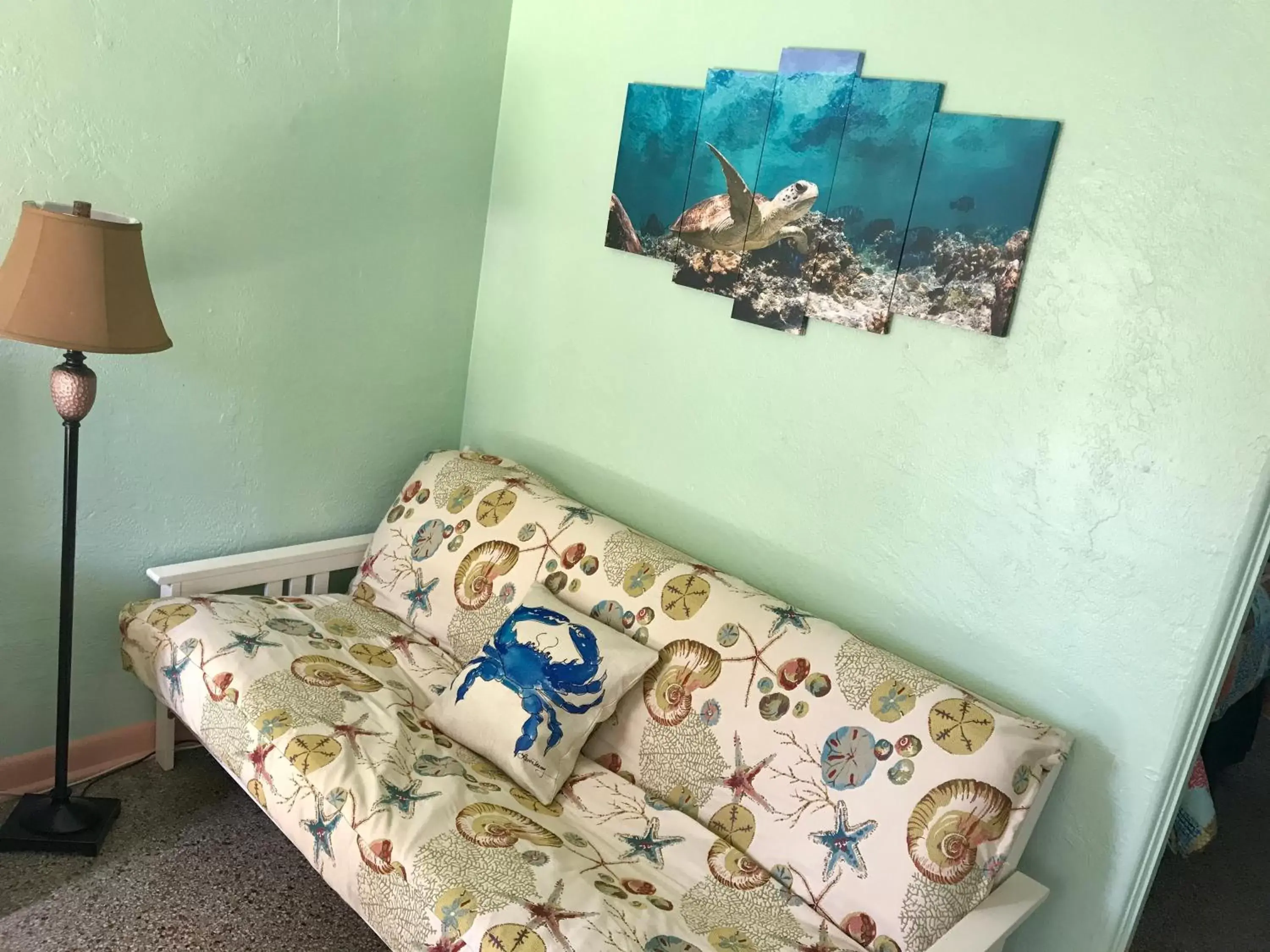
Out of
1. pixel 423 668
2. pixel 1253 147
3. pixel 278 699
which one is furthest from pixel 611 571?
pixel 1253 147

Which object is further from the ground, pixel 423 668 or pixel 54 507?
pixel 54 507

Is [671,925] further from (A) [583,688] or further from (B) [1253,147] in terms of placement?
(B) [1253,147]

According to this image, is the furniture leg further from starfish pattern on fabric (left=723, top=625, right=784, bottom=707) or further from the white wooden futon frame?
starfish pattern on fabric (left=723, top=625, right=784, bottom=707)

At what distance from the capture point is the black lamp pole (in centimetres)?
176

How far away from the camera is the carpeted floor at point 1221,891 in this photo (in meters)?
2.36

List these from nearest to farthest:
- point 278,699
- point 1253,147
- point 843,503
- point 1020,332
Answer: point 1253,147 → point 1020,332 → point 278,699 → point 843,503

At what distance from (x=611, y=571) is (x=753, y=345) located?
1.86ft

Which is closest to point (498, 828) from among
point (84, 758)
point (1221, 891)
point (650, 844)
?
point (650, 844)

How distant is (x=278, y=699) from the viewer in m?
1.82

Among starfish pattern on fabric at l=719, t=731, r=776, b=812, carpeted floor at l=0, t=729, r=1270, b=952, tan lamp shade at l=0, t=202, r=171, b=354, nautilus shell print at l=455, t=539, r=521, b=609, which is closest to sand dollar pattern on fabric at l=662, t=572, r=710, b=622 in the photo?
starfish pattern on fabric at l=719, t=731, r=776, b=812

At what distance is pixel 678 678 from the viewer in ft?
6.21

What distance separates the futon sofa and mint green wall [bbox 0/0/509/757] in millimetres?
187

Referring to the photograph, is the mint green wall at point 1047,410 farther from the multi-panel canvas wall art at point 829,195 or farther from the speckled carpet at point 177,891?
the speckled carpet at point 177,891

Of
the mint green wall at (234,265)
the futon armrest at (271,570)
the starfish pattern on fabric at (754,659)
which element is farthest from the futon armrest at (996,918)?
the mint green wall at (234,265)
